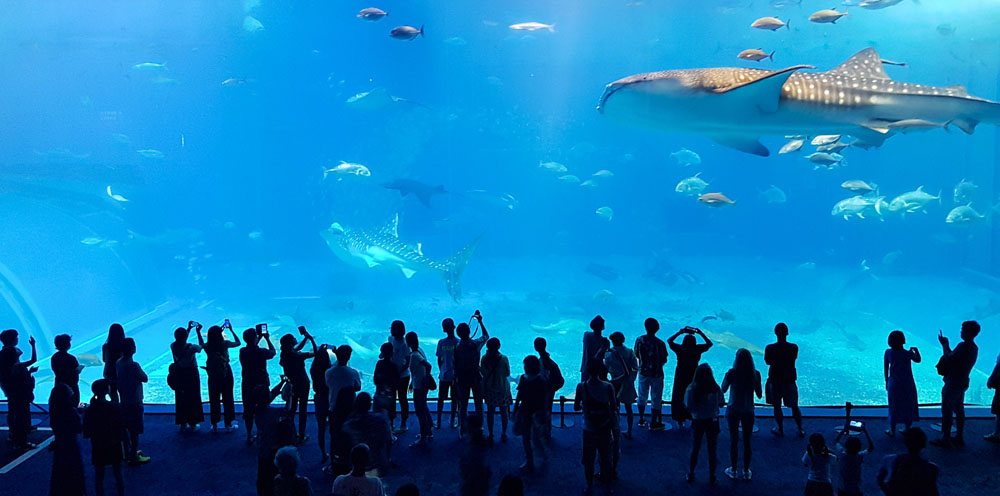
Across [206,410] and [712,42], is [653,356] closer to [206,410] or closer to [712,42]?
[206,410]

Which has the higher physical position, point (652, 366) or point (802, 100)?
point (802, 100)

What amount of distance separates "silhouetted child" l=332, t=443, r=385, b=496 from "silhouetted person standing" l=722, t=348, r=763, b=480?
2460mm

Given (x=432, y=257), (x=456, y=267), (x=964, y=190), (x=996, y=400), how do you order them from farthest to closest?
(x=432, y=257) < (x=964, y=190) < (x=456, y=267) < (x=996, y=400)

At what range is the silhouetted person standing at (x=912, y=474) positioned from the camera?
2.68m

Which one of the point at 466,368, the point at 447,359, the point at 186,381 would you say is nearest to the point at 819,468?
the point at 466,368

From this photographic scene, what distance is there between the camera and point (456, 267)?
14281 mm

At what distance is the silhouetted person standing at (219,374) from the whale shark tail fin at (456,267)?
29.5 ft

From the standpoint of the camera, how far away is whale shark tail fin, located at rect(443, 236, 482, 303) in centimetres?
1404

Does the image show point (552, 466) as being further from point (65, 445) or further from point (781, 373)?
point (65, 445)

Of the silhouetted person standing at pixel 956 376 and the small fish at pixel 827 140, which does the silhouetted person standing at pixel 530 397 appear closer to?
the silhouetted person standing at pixel 956 376

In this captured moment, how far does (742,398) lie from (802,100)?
2.74 m

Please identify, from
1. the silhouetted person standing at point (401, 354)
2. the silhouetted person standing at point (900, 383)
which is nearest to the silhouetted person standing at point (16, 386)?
the silhouetted person standing at point (401, 354)

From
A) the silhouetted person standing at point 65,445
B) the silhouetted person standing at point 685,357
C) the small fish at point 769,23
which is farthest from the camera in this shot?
the small fish at point 769,23

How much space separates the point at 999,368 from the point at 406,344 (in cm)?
478
